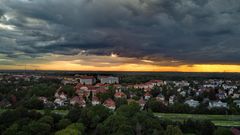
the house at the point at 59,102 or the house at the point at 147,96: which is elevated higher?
the house at the point at 147,96

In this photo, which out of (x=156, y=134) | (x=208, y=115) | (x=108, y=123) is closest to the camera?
(x=156, y=134)

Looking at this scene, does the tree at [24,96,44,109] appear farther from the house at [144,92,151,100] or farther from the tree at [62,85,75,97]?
the house at [144,92,151,100]

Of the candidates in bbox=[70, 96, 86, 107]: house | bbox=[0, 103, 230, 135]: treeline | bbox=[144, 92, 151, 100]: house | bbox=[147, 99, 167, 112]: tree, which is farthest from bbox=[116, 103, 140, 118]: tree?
bbox=[144, 92, 151, 100]: house

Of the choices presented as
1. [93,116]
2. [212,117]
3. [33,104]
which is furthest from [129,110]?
[33,104]

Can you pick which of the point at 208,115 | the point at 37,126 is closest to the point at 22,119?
the point at 37,126

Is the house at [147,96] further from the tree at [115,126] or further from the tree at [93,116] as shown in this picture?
the tree at [115,126]

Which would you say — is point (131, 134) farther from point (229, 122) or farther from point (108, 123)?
point (229, 122)

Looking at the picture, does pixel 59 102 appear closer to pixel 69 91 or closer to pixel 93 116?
pixel 69 91

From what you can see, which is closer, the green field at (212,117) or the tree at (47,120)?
the tree at (47,120)

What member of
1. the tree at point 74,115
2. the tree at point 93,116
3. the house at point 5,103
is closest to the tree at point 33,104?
the house at point 5,103
